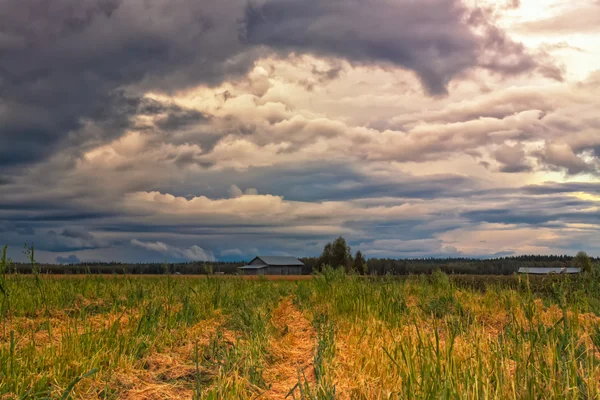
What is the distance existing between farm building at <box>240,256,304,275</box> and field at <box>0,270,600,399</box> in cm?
8864

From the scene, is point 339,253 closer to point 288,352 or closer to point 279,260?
point 279,260

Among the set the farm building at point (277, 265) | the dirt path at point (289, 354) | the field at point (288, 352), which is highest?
the field at point (288, 352)

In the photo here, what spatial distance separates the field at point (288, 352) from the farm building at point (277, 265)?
88.6m

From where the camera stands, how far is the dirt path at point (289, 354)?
5.32 metres

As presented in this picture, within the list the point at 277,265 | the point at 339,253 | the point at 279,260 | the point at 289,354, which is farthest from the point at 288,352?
the point at 279,260

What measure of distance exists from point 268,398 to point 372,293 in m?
6.24

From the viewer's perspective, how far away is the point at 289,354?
6902mm

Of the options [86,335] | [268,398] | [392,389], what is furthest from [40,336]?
[392,389]

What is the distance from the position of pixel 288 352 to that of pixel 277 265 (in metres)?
97.1

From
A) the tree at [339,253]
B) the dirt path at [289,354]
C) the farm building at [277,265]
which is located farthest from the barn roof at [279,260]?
the dirt path at [289,354]

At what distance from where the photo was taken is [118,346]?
621 cm

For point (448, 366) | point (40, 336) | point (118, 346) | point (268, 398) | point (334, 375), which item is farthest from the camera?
point (40, 336)

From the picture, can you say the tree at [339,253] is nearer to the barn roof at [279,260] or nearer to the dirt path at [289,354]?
Answer: the barn roof at [279,260]

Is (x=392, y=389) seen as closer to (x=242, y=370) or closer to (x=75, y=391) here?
(x=242, y=370)
